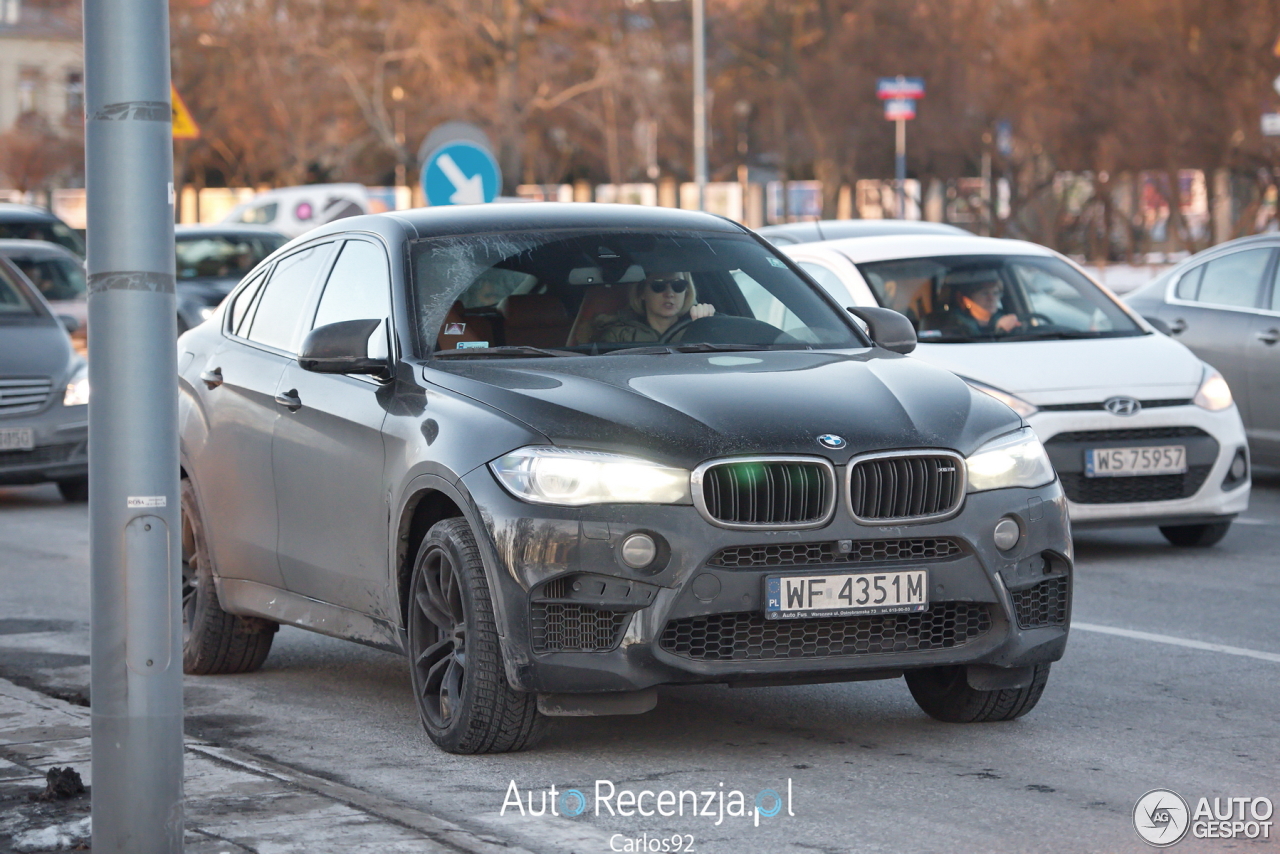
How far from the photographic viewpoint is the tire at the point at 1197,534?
1102cm

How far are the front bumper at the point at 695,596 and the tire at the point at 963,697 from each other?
499mm

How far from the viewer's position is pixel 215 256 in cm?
2336

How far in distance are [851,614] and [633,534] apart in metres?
0.64

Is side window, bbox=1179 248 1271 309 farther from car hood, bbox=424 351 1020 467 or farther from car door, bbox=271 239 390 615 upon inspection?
car door, bbox=271 239 390 615

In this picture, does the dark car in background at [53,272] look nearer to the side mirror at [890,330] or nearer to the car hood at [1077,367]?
the car hood at [1077,367]

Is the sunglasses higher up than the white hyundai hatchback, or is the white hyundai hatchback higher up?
the sunglasses

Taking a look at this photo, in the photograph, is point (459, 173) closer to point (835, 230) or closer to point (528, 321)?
point (835, 230)

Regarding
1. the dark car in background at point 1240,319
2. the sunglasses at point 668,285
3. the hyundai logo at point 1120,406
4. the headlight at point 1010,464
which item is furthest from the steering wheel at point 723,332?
the dark car in background at point 1240,319

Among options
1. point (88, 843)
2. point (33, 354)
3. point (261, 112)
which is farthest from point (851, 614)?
point (261, 112)

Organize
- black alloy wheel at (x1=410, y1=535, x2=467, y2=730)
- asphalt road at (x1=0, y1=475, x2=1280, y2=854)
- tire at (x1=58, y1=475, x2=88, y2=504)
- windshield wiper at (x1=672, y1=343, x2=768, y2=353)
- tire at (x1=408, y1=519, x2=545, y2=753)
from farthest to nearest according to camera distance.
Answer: tire at (x1=58, y1=475, x2=88, y2=504), windshield wiper at (x1=672, y1=343, x2=768, y2=353), black alloy wheel at (x1=410, y1=535, x2=467, y2=730), tire at (x1=408, y1=519, x2=545, y2=753), asphalt road at (x1=0, y1=475, x2=1280, y2=854)

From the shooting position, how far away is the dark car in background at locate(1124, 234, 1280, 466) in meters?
12.9

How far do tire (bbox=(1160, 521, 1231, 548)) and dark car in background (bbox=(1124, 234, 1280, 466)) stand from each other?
1.60 metres

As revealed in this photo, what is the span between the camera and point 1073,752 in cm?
620

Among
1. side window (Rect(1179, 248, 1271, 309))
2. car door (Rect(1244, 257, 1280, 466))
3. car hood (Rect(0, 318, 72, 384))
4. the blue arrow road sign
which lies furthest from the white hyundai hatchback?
car hood (Rect(0, 318, 72, 384))
